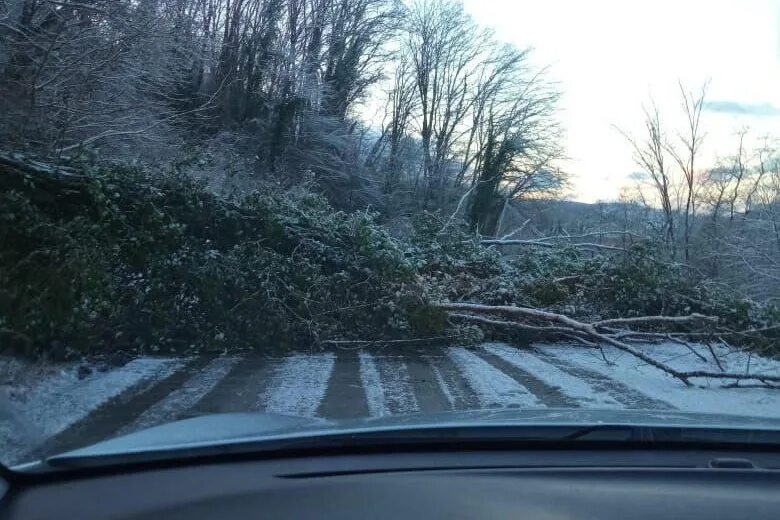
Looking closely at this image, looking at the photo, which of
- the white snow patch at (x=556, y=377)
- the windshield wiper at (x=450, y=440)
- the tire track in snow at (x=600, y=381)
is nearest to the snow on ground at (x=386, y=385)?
the white snow patch at (x=556, y=377)

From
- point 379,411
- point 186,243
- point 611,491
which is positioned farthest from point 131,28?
point 611,491

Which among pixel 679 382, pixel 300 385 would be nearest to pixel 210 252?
pixel 300 385

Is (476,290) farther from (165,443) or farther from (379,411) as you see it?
(165,443)

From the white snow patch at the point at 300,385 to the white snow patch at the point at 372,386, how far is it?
37cm

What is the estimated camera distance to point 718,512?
2076 millimetres

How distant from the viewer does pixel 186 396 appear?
20.6ft

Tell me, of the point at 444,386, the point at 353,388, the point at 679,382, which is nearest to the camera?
the point at 353,388

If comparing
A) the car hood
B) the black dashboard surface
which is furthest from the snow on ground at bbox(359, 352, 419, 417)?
the black dashboard surface

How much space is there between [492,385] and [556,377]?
952 millimetres

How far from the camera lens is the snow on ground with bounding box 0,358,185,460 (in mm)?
4328

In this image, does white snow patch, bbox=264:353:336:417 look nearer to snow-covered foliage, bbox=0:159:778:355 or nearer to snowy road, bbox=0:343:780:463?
snowy road, bbox=0:343:780:463

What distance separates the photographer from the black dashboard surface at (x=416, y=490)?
2049 millimetres

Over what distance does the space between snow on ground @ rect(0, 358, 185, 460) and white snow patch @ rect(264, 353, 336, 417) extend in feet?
3.89

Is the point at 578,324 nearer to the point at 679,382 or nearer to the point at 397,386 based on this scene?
the point at 679,382
